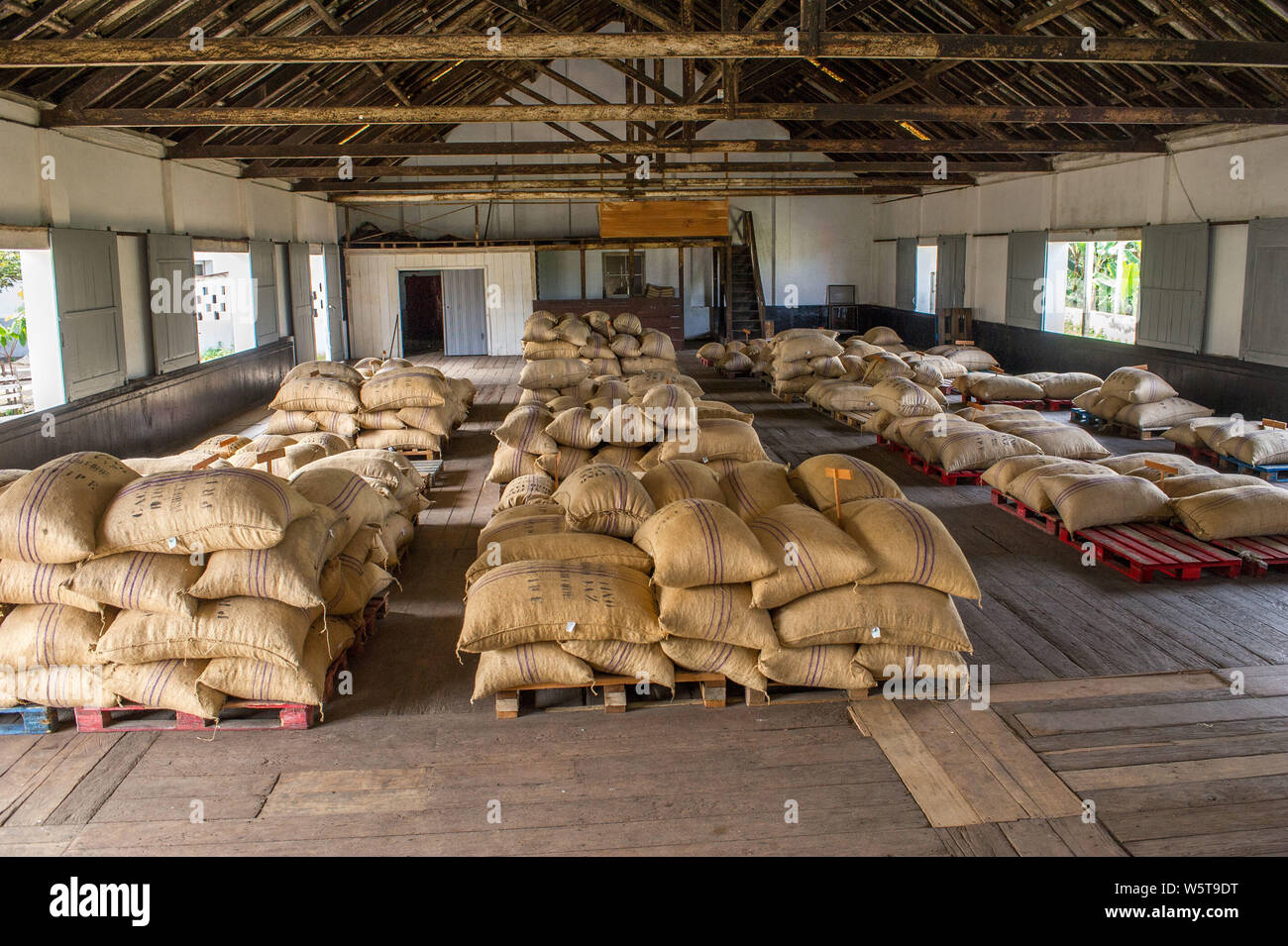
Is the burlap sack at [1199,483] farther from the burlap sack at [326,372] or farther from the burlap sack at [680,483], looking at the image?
the burlap sack at [326,372]

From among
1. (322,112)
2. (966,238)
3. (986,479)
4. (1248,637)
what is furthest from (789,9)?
(1248,637)

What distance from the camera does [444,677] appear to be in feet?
17.4

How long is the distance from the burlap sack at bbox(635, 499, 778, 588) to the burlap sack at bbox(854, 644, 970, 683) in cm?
64

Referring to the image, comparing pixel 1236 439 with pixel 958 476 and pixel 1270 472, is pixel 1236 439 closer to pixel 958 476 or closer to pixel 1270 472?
pixel 1270 472

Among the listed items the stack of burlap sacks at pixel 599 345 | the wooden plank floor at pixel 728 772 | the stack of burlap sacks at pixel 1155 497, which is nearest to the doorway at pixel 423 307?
the stack of burlap sacks at pixel 599 345

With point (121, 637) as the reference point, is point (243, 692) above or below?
below

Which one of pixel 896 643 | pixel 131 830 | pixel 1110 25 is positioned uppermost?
pixel 1110 25

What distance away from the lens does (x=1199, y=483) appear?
7.60m

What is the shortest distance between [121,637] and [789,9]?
663 inches

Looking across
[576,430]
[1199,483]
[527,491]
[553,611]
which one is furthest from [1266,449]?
[553,611]

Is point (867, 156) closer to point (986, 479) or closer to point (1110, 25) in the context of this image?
point (1110, 25)

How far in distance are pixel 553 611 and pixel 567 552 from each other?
58cm

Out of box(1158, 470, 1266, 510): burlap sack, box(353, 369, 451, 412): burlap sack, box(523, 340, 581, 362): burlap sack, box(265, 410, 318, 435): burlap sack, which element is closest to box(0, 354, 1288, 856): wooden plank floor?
box(1158, 470, 1266, 510): burlap sack

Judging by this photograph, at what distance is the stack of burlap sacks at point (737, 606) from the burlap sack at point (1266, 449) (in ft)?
19.4
